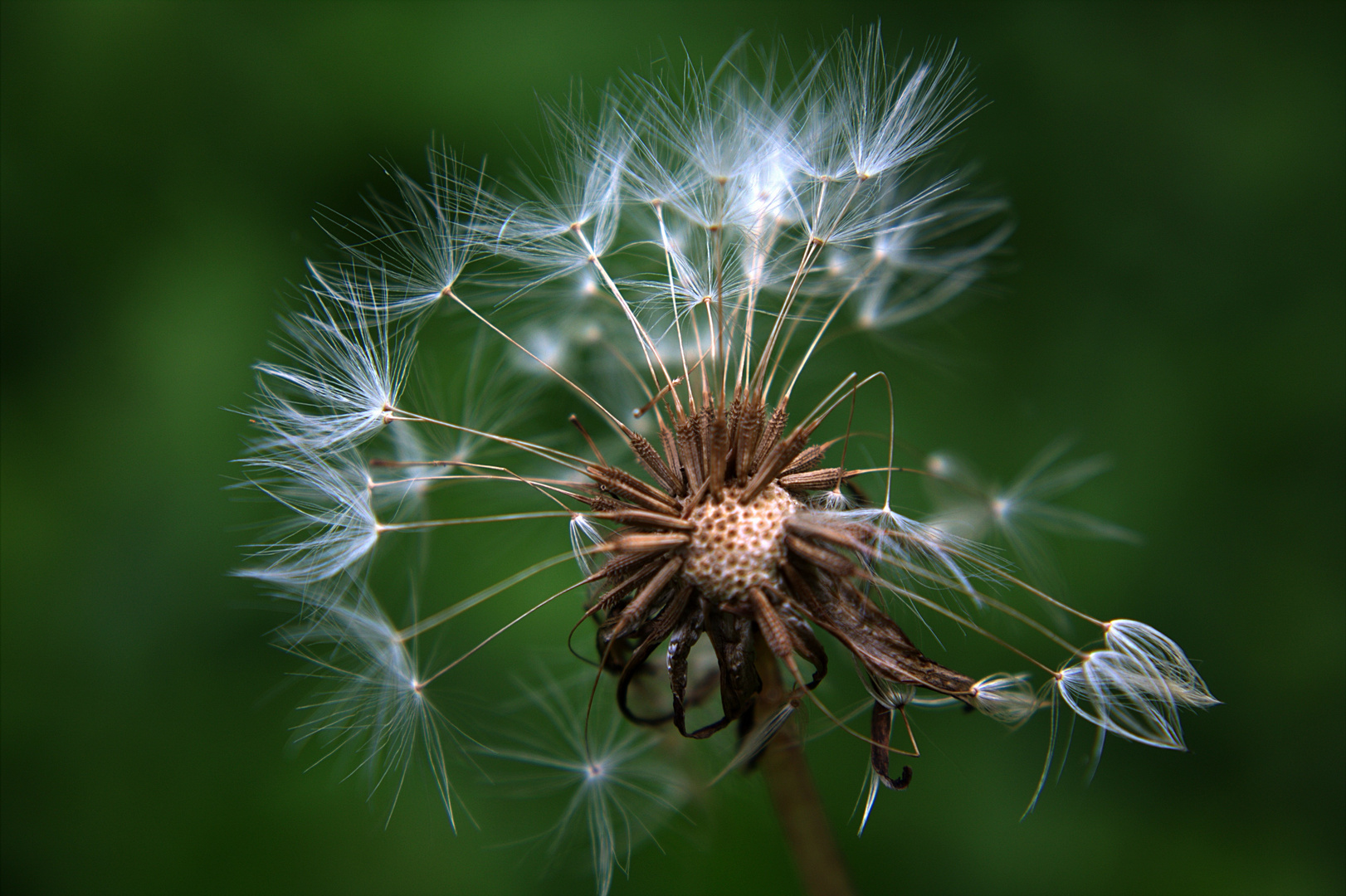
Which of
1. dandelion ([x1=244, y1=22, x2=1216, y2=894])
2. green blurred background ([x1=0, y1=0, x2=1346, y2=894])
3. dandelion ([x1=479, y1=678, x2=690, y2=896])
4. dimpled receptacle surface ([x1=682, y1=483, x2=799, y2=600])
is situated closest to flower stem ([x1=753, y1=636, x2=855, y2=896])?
dandelion ([x1=244, y1=22, x2=1216, y2=894])

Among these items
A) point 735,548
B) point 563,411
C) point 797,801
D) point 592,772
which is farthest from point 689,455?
point 563,411

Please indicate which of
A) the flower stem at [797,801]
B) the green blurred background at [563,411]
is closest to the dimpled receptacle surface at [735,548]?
the flower stem at [797,801]

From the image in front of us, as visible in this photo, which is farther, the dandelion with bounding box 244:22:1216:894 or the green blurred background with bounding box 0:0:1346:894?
the green blurred background with bounding box 0:0:1346:894

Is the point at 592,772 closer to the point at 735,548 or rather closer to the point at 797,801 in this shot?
the point at 797,801

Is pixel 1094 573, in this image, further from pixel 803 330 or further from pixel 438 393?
pixel 438 393

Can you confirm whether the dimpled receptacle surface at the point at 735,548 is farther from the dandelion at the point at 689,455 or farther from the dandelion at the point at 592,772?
the dandelion at the point at 592,772

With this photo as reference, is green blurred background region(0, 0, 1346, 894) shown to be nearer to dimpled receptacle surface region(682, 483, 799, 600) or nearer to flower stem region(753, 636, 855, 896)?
flower stem region(753, 636, 855, 896)

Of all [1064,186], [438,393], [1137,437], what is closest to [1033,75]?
[1064,186]
